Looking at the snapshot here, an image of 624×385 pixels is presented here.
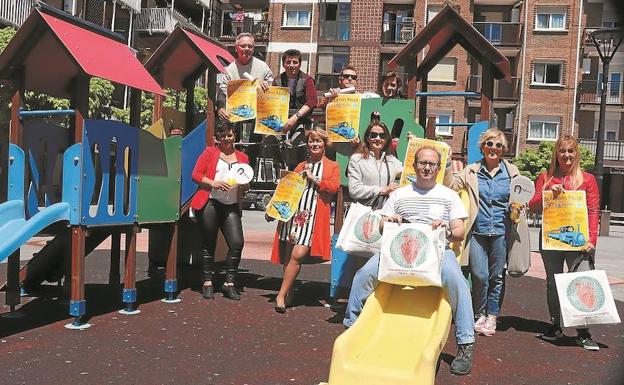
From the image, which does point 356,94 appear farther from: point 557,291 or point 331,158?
point 557,291

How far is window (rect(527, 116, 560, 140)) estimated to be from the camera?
127ft

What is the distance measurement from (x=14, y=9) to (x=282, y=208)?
21.3 meters

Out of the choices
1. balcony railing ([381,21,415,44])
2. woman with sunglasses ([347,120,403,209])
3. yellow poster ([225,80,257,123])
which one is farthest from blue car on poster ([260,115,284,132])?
balcony railing ([381,21,415,44])

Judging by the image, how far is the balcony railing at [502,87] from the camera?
3831 cm

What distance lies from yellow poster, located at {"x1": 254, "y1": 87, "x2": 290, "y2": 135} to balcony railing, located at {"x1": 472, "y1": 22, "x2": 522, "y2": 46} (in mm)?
34617

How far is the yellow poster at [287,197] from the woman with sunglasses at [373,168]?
72 centimetres

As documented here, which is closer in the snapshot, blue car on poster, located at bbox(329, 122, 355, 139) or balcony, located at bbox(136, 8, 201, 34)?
blue car on poster, located at bbox(329, 122, 355, 139)

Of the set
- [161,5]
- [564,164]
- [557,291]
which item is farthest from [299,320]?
[161,5]

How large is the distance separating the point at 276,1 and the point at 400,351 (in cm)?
3861

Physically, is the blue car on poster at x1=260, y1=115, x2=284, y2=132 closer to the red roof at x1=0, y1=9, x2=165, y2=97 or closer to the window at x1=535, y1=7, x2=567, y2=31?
the red roof at x1=0, y1=9, x2=165, y2=97

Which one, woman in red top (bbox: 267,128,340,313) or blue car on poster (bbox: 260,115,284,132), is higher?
blue car on poster (bbox: 260,115,284,132)

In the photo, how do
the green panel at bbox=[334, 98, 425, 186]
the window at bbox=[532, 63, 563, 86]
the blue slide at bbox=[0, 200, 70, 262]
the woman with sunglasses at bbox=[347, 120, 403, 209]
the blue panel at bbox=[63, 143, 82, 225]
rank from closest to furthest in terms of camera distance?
the blue slide at bbox=[0, 200, 70, 262] → the blue panel at bbox=[63, 143, 82, 225] → the woman with sunglasses at bbox=[347, 120, 403, 209] → the green panel at bbox=[334, 98, 425, 186] → the window at bbox=[532, 63, 563, 86]

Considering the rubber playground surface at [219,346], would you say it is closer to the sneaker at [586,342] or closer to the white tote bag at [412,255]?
the sneaker at [586,342]

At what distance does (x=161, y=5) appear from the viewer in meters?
38.0
